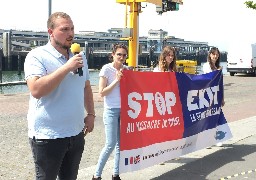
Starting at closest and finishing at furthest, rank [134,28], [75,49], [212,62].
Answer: [75,49] < [212,62] < [134,28]

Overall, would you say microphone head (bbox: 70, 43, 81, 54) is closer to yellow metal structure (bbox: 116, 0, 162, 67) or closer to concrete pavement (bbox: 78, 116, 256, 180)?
concrete pavement (bbox: 78, 116, 256, 180)

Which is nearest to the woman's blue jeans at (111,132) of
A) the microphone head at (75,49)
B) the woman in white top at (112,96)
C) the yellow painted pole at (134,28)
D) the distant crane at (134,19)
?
the woman in white top at (112,96)

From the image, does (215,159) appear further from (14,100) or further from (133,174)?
(14,100)

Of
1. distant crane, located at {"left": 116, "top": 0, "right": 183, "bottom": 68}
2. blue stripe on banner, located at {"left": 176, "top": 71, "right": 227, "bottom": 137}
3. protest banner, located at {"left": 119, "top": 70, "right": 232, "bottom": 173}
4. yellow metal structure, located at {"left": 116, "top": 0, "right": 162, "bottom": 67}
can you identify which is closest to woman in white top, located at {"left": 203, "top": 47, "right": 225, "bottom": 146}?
blue stripe on banner, located at {"left": 176, "top": 71, "right": 227, "bottom": 137}

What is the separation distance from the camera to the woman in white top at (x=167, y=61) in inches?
249

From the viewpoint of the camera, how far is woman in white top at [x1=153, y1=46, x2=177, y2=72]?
6312mm

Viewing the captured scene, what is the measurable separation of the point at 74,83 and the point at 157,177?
9.24 feet

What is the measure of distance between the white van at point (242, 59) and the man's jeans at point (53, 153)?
95.0 ft

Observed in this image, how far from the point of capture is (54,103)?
3.32 metres

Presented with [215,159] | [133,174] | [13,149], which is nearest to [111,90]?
[133,174]

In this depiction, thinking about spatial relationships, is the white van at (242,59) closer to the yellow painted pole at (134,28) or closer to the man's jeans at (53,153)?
the yellow painted pole at (134,28)

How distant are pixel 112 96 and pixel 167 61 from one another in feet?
4.61

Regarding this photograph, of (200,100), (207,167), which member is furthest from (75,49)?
(200,100)

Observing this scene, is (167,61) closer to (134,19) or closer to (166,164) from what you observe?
(166,164)
